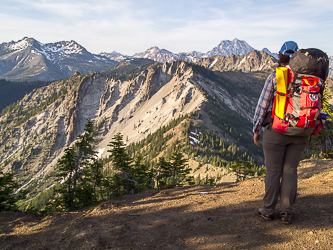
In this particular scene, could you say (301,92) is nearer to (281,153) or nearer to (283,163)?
(281,153)

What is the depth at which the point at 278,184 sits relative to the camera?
551cm

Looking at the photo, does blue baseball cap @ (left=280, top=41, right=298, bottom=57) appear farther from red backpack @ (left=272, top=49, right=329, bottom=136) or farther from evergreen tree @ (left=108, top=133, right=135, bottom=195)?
evergreen tree @ (left=108, top=133, right=135, bottom=195)

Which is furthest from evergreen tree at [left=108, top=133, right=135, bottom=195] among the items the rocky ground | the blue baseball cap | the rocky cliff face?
the rocky cliff face

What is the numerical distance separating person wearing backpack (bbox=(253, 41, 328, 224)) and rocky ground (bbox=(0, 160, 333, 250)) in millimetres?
605

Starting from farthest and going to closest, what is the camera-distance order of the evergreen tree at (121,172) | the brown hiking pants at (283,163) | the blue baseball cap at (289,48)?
the evergreen tree at (121,172), the blue baseball cap at (289,48), the brown hiking pants at (283,163)

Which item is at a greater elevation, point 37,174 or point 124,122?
point 124,122

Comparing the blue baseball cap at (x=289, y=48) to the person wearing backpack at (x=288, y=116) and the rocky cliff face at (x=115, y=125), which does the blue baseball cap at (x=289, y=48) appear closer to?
the person wearing backpack at (x=288, y=116)

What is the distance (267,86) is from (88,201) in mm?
21321

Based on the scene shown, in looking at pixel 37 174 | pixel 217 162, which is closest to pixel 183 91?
pixel 217 162

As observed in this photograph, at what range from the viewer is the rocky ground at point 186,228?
501 cm

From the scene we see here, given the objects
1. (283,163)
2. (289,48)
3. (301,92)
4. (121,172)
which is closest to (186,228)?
(283,163)

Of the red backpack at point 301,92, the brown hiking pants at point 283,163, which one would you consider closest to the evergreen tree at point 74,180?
the brown hiking pants at point 283,163

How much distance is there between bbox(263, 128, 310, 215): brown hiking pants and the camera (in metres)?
5.14

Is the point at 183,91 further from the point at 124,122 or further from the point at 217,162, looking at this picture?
the point at 217,162
